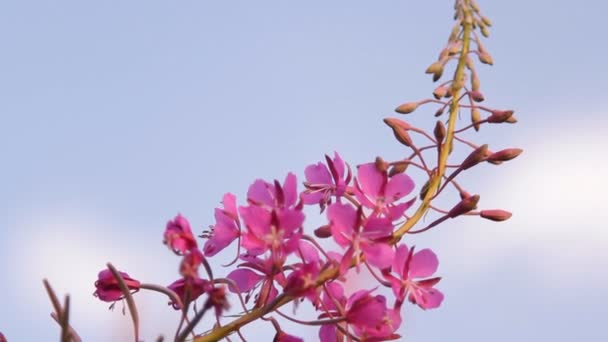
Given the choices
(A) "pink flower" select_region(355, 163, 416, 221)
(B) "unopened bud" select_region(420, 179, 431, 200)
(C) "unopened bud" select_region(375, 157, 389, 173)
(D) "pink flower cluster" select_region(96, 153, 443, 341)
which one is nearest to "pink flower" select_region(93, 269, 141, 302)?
(D) "pink flower cluster" select_region(96, 153, 443, 341)

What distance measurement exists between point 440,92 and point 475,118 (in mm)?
245

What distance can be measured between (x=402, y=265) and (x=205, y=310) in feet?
3.94

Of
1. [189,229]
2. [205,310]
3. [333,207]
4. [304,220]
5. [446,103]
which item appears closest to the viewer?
[205,310]

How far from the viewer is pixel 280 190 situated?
3158 mm

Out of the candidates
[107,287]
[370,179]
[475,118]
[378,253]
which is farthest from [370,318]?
[475,118]

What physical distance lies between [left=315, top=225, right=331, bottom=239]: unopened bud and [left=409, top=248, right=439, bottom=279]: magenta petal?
1.12 ft

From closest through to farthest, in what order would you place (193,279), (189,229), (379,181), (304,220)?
1. (193,279)
2. (189,229)
3. (304,220)
4. (379,181)

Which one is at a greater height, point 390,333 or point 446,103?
point 446,103

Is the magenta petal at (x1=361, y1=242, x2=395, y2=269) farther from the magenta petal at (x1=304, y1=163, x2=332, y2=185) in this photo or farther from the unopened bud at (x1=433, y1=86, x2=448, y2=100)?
the unopened bud at (x1=433, y1=86, x2=448, y2=100)

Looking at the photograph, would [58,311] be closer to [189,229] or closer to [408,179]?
[189,229]

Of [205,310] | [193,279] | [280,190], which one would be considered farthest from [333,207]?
[205,310]

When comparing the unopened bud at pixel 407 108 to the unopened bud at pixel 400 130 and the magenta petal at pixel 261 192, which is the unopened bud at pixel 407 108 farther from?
the magenta petal at pixel 261 192

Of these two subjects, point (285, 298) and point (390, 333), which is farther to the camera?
point (390, 333)

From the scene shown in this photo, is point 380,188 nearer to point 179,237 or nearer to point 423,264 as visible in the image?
point 423,264
